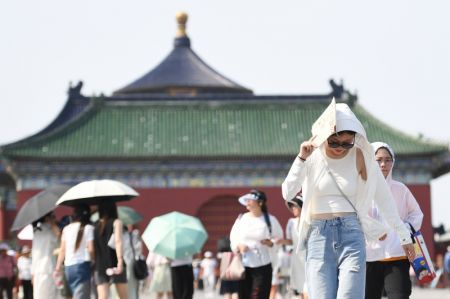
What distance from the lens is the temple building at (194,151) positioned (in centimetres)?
4147

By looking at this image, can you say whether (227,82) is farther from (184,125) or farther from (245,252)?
(245,252)

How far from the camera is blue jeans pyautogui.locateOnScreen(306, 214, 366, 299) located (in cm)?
763

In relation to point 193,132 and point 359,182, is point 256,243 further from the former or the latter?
point 193,132

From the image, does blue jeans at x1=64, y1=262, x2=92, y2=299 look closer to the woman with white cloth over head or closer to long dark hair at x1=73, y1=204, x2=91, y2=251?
long dark hair at x1=73, y1=204, x2=91, y2=251

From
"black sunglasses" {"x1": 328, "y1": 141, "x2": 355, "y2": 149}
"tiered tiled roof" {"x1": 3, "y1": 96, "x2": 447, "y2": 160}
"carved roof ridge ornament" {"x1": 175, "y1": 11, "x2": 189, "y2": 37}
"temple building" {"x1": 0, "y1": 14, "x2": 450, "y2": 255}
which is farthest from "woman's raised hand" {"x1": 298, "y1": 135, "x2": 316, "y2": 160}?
"carved roof ridge ornament" {"x1": 175, "y1": 11, "x2": 189, "y2": 37}

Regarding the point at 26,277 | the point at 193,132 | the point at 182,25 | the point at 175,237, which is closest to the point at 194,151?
the point at 193,132

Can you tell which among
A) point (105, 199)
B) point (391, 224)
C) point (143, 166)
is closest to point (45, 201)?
point (105, 199)

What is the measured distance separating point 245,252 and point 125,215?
8.63 m

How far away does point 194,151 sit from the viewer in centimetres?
4203

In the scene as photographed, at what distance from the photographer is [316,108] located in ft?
144

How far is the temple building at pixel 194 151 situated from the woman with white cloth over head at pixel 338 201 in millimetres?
32505

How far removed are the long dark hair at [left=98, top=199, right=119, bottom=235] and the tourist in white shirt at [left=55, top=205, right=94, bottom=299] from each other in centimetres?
15

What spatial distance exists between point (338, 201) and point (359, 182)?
0.19 metres

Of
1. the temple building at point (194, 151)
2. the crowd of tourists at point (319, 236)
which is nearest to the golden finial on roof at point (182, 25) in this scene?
the temple building at point (194, 151)
